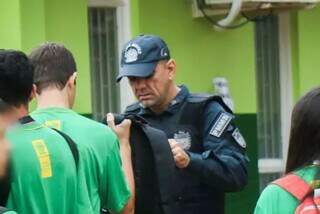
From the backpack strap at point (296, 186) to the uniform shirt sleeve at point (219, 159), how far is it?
1.24m

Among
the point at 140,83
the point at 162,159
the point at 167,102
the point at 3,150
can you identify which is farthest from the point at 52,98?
the point at 3,150

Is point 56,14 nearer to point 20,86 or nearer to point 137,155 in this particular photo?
point 137,155

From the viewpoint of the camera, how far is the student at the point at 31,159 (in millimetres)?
3475

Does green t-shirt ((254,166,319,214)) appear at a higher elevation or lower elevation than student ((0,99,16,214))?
lower

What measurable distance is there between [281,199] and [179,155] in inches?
47.1

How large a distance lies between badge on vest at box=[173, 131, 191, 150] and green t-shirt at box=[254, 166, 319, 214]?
140cm

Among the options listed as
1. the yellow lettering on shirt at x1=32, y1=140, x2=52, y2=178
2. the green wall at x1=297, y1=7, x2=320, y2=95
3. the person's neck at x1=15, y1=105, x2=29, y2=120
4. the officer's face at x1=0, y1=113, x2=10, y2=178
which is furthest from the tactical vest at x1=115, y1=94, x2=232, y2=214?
the green wall at x1=297, y1=7, x2=320, y2=95

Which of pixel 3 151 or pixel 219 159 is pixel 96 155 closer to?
pixel 219 159

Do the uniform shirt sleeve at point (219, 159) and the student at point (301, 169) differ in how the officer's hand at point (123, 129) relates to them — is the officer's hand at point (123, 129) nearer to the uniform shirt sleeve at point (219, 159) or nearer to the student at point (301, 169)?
the uniform shirt sleeve at point (219, 159)

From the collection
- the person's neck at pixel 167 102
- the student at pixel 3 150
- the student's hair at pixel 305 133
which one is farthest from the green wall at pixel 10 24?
the student at pixel 3 150

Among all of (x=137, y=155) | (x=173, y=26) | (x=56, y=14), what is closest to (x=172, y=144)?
(x=137, y=155)

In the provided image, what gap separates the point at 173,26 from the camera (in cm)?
837

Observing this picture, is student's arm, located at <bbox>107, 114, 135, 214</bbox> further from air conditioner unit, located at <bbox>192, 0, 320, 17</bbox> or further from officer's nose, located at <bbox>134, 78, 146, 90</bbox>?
air conditioner unit, located at <bbox>192, 0, 320, 17</bbox>

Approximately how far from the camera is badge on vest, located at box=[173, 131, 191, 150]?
4629 mm
